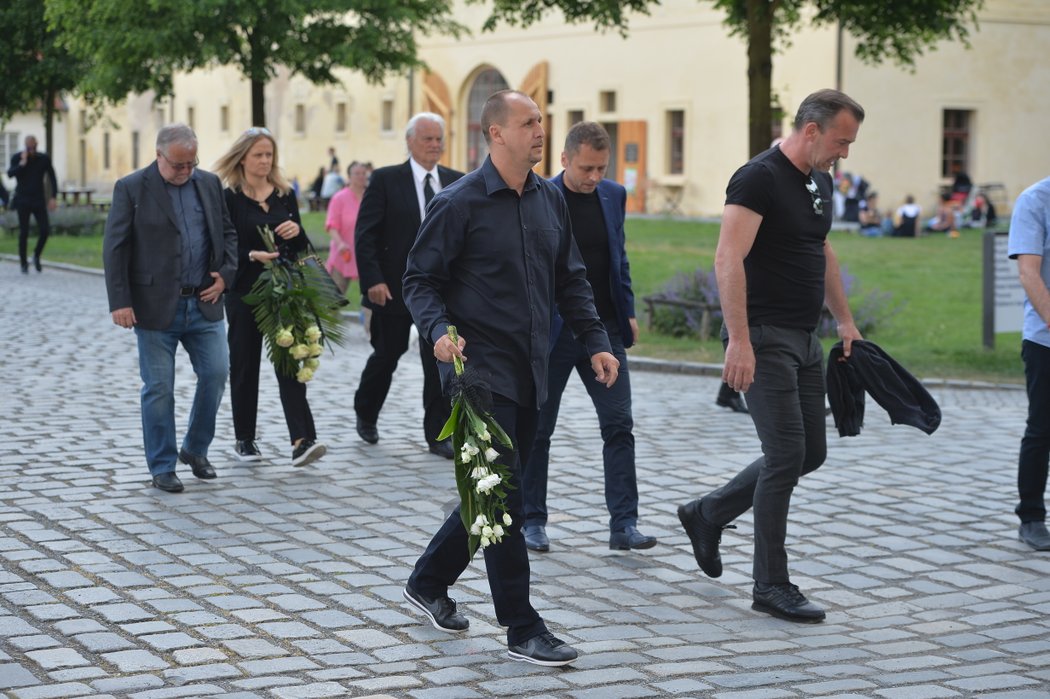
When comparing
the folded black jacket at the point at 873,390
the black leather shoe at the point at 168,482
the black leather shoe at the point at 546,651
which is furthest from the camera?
the black leather shoe at the point at 168,482

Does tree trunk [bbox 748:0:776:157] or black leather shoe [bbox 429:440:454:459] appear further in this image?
tree trunk [bbox 748:0:776:157]

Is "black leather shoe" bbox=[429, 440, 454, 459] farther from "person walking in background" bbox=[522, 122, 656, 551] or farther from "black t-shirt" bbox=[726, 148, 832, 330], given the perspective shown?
"black t-shirt" bbox=[726, 148, 832, 330]

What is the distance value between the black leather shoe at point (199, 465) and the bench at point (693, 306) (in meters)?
8.28

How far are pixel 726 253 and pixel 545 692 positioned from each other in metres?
1.83

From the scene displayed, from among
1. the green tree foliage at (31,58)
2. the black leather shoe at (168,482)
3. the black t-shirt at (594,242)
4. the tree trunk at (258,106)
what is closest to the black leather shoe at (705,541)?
the black t-shirt at (594,242)

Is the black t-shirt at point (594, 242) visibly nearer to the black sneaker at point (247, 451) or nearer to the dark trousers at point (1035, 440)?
the dark trousers at point (1035, 440)

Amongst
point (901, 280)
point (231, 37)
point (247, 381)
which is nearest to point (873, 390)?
point (247, 381)

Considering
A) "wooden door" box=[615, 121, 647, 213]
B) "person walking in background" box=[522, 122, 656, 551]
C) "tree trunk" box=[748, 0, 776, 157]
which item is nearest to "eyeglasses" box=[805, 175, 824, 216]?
"person walking in background" box=[522, 122, 656, 551]

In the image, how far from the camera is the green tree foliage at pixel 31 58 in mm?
37312

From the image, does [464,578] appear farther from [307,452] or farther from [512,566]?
[307,452]

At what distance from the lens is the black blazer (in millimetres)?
9867

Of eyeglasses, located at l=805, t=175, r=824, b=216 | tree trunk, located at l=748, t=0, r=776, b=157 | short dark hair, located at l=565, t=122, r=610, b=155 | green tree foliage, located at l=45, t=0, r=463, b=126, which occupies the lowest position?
eyeglasses, located at l=805, t=175, r=824, b=216

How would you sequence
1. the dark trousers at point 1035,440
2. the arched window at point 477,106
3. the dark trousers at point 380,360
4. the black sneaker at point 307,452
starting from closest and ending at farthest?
1. the dark trousers at point 1035,440
2. the black sneaker at point 307,452
3. the dark trousers at point 380,360
4. the arched window at point 477,106

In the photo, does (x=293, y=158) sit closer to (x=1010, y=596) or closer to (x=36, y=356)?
(x=36, y=356)
